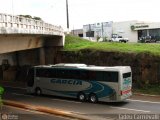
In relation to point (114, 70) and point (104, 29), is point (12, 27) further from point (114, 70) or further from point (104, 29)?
point (104, 29)

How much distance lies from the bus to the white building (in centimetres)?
3845

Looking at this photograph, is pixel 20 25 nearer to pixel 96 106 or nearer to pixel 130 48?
pixel 96 106

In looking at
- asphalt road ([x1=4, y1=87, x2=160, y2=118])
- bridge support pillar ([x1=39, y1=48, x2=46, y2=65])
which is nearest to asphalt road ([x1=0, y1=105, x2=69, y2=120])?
asphalt road ([x1=4, y1=87, x2=160, y2=118])

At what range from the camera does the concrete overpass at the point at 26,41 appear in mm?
24941

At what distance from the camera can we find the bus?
26.6 m

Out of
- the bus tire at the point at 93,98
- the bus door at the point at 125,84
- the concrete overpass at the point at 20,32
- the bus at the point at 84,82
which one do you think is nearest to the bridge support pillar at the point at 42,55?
the concrete overpass at the point at 20,32

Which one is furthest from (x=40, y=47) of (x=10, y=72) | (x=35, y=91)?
(x=35, y=91)

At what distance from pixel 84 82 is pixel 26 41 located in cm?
831

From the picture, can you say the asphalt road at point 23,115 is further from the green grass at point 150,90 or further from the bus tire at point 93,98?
the green grass at point 150,90

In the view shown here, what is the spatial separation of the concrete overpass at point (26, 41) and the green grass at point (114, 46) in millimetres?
2263

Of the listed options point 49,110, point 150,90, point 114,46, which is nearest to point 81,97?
point 49,110

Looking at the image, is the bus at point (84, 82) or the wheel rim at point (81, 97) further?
the wheel rim at point (81, 97)

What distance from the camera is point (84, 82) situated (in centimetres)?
2866

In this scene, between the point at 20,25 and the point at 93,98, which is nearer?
the point at 20,25
